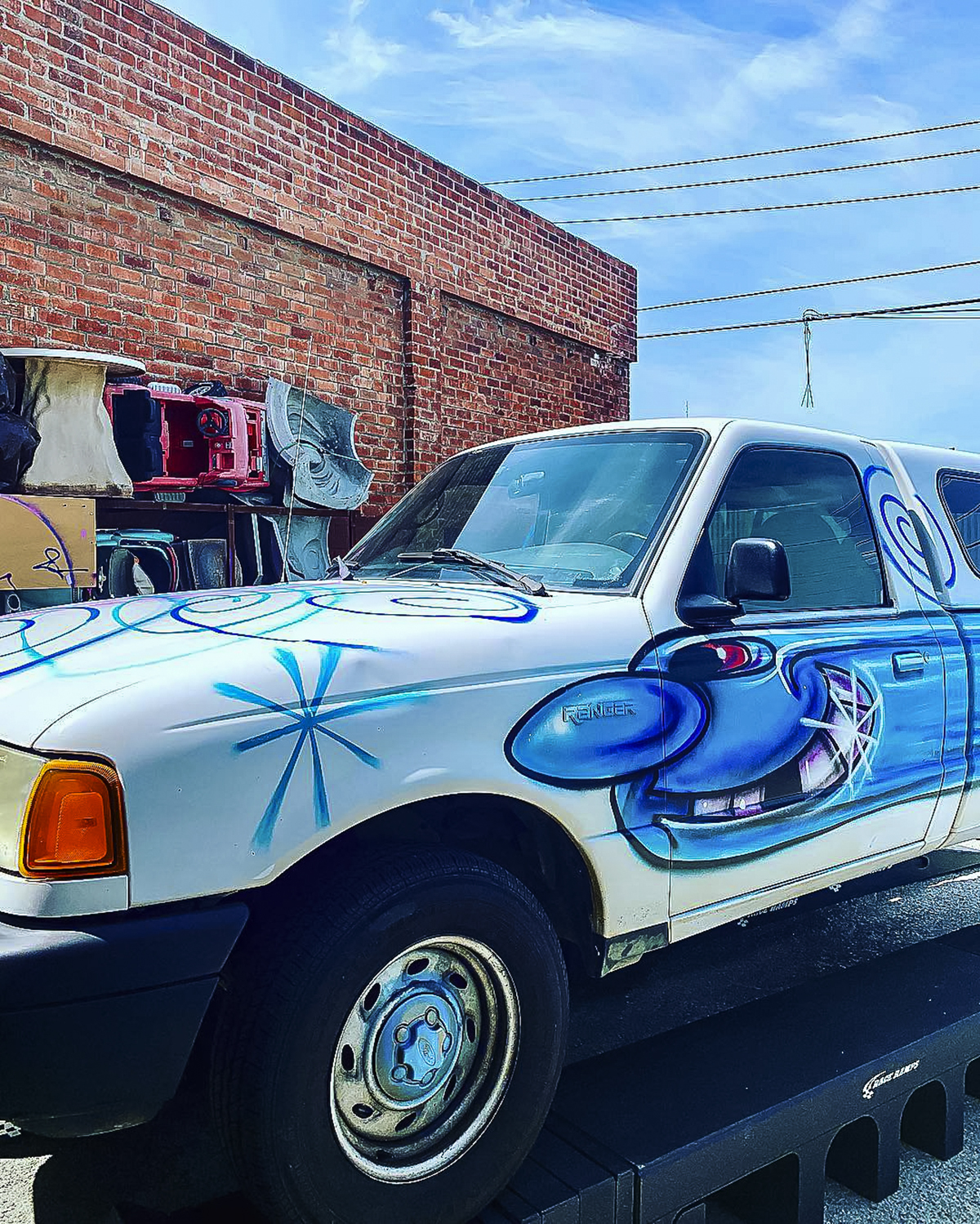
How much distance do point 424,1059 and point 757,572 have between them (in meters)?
1.45

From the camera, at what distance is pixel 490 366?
34.2 feet

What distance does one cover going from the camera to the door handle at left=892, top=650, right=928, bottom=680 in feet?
10.6

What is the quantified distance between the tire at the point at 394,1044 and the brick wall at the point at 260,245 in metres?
5.82

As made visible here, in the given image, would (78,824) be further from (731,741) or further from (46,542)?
(46,542)

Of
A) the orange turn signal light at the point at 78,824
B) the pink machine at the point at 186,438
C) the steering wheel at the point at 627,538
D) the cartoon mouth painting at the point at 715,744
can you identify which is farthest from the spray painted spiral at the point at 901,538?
the pink machine at the point at 186,438

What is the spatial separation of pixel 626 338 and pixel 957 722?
375 inches

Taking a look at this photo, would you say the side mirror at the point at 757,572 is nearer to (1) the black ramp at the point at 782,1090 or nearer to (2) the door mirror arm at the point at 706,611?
(2) the door mirror arm at the point at 706,611

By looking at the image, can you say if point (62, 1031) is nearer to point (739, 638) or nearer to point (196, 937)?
point (196, 937)

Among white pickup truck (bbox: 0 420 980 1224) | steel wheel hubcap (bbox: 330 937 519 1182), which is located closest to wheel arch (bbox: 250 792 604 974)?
white pickup truck (bbox: 0 420 980 1224)

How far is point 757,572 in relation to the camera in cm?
268

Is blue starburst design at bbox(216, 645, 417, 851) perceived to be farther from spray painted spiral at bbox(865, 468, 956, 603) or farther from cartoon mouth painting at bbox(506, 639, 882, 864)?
spray painted spiral at bbox(865, 468, 956, 603)

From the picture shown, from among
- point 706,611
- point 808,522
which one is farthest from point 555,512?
point 808,522

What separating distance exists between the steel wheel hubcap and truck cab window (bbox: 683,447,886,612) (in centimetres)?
137

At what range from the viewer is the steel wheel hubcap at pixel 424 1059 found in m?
2.05
